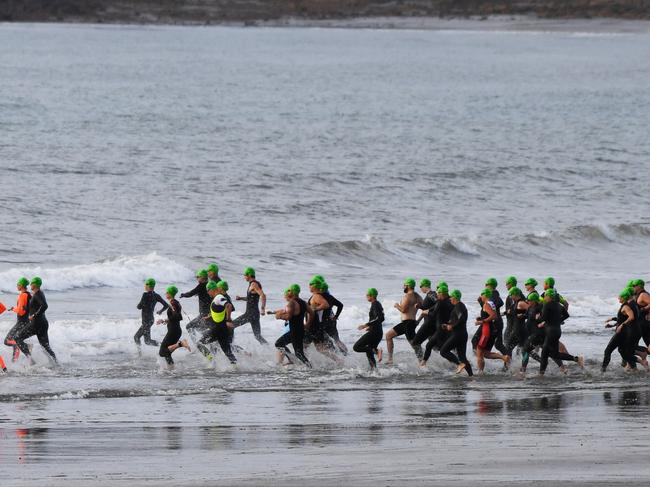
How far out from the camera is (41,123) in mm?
66750

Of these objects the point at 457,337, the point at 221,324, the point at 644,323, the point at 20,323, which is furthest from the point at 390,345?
the point at 20,323

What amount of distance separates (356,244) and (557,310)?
15106mm

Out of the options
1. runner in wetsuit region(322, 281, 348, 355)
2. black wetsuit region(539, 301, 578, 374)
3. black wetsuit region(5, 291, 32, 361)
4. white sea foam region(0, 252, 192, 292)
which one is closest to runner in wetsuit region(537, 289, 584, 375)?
black wetsuit region(539, 301, 578, 374)

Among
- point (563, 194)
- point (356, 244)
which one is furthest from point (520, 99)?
point (356, 244)

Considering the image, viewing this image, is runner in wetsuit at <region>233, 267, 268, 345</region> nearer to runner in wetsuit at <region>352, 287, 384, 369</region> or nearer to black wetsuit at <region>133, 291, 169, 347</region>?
black wetsuit at <region>133, 291, 169, 347</region>

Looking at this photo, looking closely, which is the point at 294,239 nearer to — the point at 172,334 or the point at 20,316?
the point at 172,334

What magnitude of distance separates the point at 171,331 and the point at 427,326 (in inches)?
169

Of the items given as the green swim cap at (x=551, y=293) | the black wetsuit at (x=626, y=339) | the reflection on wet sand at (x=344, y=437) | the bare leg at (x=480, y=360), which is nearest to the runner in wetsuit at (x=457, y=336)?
the bare leg at (x=480, y=360)

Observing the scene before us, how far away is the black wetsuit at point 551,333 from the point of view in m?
20.5

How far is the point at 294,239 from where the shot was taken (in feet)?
120

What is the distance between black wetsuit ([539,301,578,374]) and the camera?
2055cm

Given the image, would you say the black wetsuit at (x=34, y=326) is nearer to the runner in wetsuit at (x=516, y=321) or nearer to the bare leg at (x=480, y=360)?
the bare leg at (x=480, y=360)

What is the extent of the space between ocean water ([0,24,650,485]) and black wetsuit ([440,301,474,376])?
0.39m

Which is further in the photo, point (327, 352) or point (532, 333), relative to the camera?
point (327, 352)
